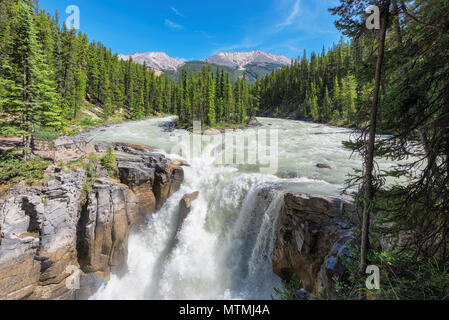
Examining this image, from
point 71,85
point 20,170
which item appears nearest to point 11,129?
point 20,170

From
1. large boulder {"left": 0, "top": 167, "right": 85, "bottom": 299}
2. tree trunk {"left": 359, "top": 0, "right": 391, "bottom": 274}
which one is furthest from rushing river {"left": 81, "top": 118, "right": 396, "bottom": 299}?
tree trunk {"left": 359, "top": 0, "right": 391, "bottom": 274}

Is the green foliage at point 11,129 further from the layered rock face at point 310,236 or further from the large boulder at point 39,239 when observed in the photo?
the layered rock face at point 310,236

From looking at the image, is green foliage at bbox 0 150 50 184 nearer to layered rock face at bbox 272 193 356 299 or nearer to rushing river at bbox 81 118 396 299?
rushing river at bbox 81 118 396 299

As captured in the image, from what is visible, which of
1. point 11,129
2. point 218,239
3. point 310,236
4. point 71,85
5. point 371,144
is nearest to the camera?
point 371,144

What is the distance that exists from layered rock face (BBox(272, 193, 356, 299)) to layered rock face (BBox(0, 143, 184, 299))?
931 cm

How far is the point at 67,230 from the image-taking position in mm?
9461

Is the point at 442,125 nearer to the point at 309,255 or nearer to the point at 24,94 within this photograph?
the point at 309,255

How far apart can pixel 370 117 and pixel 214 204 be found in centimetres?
1084

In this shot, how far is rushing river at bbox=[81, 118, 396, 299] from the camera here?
998cm

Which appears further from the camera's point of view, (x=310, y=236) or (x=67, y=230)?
(x=67, y=230)

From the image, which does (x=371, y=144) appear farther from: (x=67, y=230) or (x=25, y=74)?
(x=25, y=74)

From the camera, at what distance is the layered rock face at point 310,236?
7.14m

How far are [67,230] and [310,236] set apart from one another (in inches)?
459
